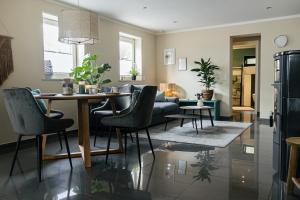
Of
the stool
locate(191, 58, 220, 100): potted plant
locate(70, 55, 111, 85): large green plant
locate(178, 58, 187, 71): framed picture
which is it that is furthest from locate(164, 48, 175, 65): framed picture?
the stool

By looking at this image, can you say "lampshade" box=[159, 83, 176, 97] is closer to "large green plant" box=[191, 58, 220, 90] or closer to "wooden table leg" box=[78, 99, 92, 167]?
"large green plant" box=[191, 58, 220, 90]

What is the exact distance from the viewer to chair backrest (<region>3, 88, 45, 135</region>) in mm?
2537

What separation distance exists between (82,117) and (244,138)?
2.79 m

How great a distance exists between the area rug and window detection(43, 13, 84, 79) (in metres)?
2.07

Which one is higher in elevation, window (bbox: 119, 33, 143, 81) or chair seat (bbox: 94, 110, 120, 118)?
window (bbox: 119, 33, 143, 81)

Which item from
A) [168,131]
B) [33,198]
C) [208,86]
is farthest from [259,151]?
[208,86]

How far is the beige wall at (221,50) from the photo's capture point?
21.0ft

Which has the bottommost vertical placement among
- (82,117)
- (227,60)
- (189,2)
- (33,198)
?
(33,198)

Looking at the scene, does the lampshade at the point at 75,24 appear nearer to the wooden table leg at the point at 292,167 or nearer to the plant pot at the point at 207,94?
the wooden table leg at the point at 292,167

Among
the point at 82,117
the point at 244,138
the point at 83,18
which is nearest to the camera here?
the point at 82,117

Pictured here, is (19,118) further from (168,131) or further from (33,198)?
(168,131)

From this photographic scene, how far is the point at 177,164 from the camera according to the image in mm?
3006

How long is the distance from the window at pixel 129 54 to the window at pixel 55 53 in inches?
63.9

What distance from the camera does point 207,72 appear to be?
697 centimetres
